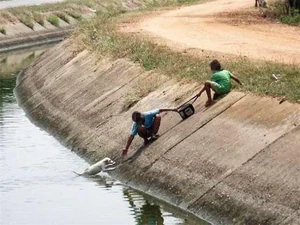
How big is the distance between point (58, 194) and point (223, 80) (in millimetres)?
4588

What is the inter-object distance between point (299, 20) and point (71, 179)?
53.9ft

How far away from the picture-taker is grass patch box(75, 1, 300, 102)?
24359 millimetres

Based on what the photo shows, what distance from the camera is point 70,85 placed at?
121 ft

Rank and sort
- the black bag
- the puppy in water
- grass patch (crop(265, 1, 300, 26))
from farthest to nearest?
grass patch (crop(265, 1, 300, 26)) < the puppy in water < the black bag

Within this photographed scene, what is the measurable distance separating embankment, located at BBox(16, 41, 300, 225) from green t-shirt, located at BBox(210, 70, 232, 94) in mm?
277

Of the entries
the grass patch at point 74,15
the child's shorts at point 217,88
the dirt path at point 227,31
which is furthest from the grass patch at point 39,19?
the child's shorts at point 217,88

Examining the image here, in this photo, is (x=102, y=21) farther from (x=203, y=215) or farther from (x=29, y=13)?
(x=203, y=215)

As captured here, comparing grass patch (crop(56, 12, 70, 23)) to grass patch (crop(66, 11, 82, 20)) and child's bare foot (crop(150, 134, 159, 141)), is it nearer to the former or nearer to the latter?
grass patch (crop(66, 11, 82, 20))

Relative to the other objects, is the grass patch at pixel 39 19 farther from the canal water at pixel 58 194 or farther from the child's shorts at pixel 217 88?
the child's shorts at pixel 217 88

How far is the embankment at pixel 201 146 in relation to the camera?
64.8 feet

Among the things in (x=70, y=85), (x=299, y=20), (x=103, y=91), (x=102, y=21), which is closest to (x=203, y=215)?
(x=103, y=91)

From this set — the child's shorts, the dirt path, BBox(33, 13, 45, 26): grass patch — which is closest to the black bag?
the child's shorts

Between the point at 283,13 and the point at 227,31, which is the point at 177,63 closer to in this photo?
the point at 227,31

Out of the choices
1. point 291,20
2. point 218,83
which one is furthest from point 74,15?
point 218,83
